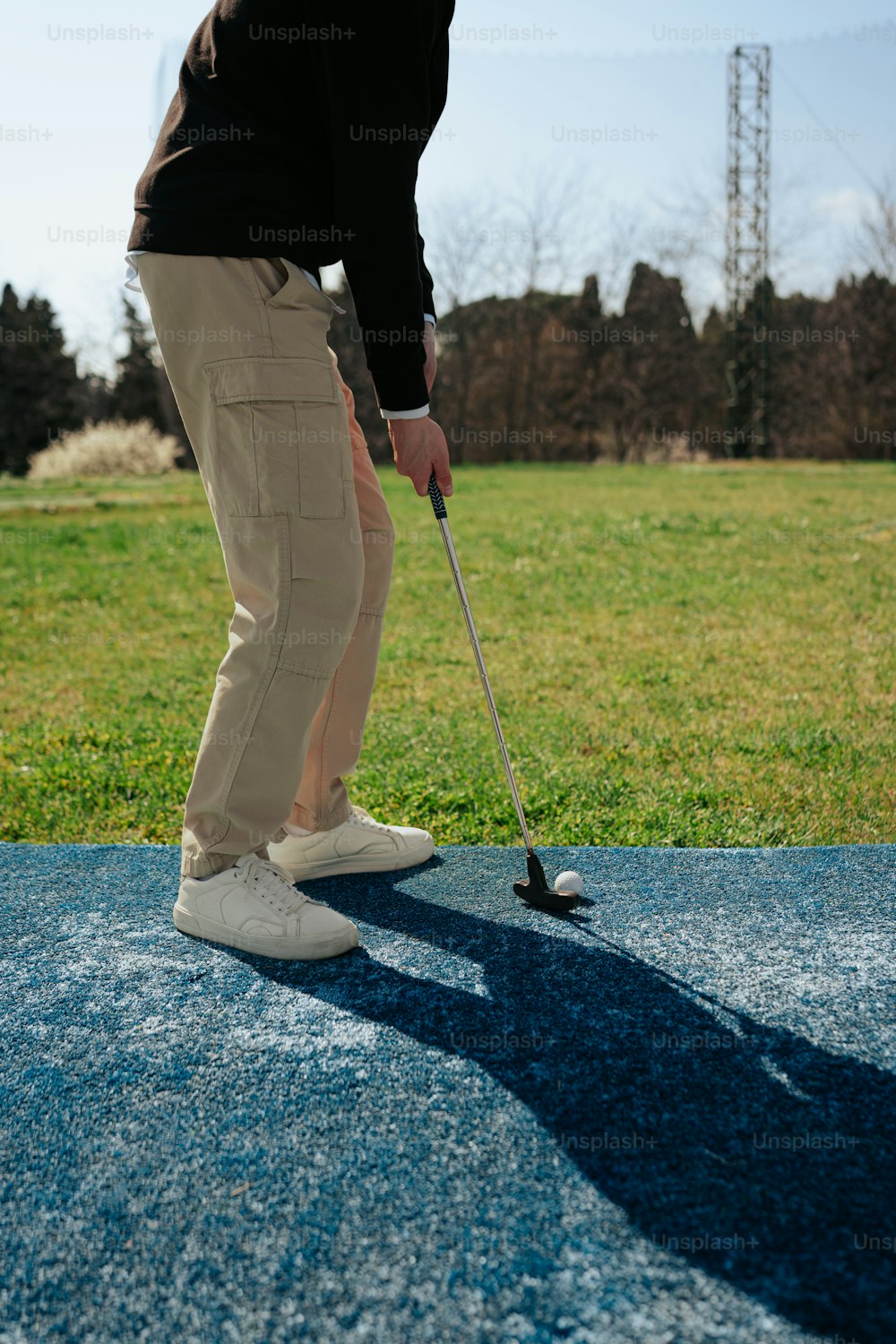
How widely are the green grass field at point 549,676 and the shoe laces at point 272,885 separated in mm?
1089

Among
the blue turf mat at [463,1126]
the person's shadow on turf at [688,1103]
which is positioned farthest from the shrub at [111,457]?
the person's shadow on turf at [688,1103]

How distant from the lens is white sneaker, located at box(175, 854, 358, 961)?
2.27 meters

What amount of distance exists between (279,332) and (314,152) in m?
0.38

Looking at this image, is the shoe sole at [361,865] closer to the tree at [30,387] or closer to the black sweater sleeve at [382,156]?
the black sweater sleeve at [382,156]

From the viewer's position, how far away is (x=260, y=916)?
7.52 feet

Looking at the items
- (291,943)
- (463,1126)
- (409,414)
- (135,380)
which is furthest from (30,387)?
(463,1126)

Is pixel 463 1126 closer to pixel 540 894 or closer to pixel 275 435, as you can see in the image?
pixel 540 894

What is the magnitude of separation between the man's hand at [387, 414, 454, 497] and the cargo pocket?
0.15 meters

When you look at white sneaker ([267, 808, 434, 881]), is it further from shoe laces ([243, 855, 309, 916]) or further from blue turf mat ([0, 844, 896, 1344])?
shoe laces ([243, 855, 309, 916])

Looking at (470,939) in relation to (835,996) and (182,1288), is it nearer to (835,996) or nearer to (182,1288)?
(835,996)

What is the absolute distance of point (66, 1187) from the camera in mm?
1597

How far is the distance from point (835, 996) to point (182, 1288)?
4.12 ft

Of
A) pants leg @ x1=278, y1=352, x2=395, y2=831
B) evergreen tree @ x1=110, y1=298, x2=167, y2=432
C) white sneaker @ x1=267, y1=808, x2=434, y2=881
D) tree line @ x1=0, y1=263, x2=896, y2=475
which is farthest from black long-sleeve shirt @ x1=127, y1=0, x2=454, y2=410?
evergreen tree @ x1=110, y1=298, x2=167, y2=432

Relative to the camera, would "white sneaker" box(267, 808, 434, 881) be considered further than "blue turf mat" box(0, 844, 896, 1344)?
Yes
